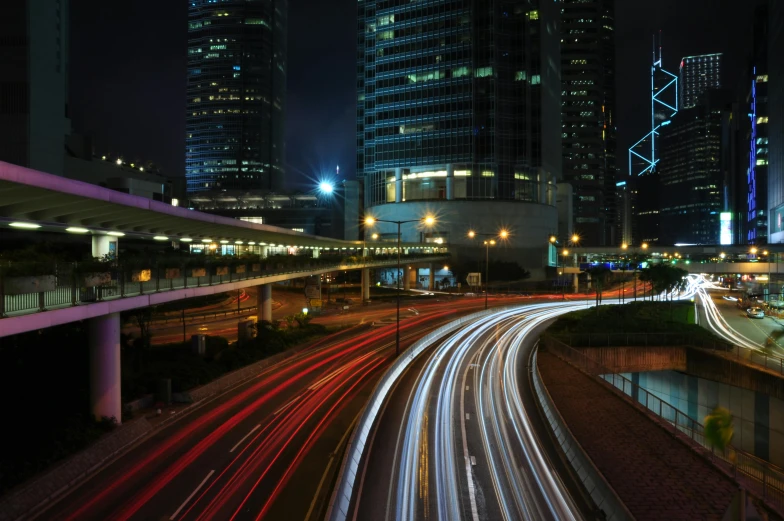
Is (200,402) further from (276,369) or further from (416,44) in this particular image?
(416,44)

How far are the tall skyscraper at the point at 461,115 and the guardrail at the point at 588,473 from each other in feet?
280

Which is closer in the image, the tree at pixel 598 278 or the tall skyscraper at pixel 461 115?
the tree at pixel 598 278

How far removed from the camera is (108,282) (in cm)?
1722

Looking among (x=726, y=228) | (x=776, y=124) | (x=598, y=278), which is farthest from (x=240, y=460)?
(x=726, y=228)

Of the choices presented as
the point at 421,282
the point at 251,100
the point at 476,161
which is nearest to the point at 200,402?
the point at 421,282

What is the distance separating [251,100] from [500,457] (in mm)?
199701

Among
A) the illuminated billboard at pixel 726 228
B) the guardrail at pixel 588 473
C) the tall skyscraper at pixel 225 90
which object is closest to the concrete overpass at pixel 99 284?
the guardrail at pixel 588 473

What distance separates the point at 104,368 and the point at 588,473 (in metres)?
15.8

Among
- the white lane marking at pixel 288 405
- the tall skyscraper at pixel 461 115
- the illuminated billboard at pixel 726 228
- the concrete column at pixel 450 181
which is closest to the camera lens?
the white lane marking at pixel 288 405

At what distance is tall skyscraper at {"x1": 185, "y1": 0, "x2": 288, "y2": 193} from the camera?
7628 inches

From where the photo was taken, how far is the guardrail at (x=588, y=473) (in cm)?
1192

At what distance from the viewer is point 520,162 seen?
106m

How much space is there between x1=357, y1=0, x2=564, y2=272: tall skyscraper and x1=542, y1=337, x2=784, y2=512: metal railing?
2818 inches

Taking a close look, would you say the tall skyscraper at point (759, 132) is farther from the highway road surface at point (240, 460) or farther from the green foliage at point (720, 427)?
the green foliage at point (720, 427)
